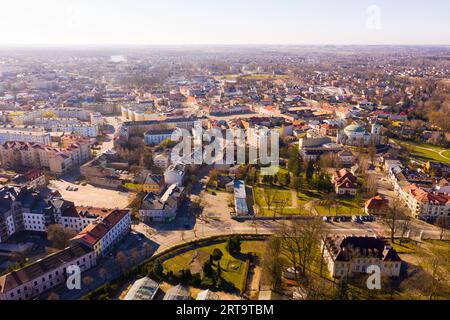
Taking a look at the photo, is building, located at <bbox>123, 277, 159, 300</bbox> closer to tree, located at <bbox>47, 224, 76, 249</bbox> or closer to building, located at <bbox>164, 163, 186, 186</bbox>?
tree, located at <bbox>47, 224, 76, 249</bbox>

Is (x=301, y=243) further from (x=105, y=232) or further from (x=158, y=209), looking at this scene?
(x=105, y=232)

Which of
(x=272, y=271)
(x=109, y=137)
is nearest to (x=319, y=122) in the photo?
(x=109, y=137)

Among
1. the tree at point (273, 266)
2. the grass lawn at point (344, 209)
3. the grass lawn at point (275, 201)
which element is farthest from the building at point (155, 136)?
the tree at point (273, 266)

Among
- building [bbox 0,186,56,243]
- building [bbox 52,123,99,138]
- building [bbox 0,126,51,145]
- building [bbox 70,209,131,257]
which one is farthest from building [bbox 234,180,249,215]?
building [bbox 0,126,51,145]

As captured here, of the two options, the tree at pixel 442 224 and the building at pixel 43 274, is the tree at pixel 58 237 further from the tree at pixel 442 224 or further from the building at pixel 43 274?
the tree at pixel 442 224

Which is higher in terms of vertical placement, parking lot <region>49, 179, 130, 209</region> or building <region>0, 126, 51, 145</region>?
building <region>0, 126, 51, 145</region>

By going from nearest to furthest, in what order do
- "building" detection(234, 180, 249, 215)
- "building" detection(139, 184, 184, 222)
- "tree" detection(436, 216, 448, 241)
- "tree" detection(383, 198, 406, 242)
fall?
1. "tree" detection(383, 198, 406, 242)
2. "tree" detection(436, 216, 448, 241)
3. "building" detection(139, 184, 184, 222)
4. "building" detection(234, 180, 249, 215)

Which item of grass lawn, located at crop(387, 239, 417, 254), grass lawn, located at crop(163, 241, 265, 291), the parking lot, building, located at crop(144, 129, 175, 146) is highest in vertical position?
building, located at crop(144, 129, 175, 146)

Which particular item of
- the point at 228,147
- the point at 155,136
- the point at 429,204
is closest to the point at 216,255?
the point at 429,204
